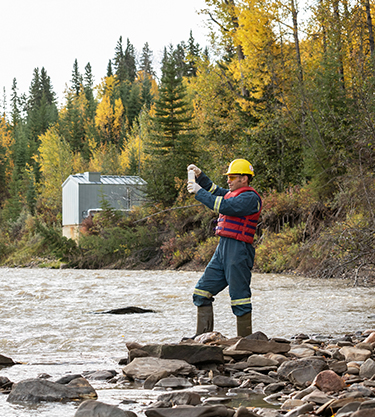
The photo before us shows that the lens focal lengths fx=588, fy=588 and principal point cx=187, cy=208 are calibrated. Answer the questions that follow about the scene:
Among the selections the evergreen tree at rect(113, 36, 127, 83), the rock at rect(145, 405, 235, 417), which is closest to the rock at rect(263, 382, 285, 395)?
the rock at rect(145, 405, 235, 417)

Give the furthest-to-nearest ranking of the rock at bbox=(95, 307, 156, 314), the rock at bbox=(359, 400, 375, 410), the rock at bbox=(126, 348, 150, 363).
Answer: the rock at bbox=(95, 307, 156, 314) → the rock at bbox=(126, 348, 150, 363) → the rock at bbox=(359, 400, 375, 410)

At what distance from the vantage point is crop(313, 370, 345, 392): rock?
13.3 ft

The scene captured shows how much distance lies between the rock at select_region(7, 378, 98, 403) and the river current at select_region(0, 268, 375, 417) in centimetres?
10

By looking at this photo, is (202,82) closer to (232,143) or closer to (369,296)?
(232,143)

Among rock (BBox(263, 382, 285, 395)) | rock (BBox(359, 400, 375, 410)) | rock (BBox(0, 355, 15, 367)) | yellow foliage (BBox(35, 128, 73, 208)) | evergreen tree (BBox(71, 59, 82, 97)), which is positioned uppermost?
evergreen tree (BBox(71, 59, 82, 97))

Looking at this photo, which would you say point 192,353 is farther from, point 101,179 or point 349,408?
point 101,179

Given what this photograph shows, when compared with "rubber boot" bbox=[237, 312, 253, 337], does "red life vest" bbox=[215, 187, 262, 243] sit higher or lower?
higher

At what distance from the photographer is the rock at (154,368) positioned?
4.84m

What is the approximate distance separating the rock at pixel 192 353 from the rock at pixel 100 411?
1750 millimetres

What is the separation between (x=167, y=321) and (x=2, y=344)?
2570mm

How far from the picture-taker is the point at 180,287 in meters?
15.2

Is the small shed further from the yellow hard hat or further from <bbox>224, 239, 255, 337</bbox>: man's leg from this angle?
<bbox>224, 239, 255, 337</bbox>: man's leg

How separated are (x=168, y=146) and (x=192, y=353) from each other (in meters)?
27.9

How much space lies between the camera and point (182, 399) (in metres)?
3.84
